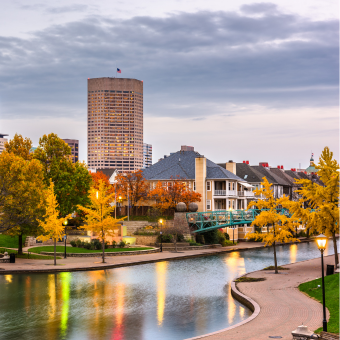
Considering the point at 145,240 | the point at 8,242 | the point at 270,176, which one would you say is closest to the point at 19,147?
the point at 8,242

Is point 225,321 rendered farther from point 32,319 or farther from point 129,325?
point 32,319

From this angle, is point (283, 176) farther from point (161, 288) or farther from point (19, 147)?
point (161, 288)

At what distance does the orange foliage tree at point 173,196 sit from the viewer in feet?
237

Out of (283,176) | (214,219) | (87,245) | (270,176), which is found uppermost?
(283,176)

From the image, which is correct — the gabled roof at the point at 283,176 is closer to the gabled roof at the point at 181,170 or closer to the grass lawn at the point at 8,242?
the gabled roof at the point at 181,170

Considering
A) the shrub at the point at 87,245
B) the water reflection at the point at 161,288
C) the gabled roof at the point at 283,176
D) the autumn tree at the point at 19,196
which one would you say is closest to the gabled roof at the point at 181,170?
the shrub at the point at 87,245

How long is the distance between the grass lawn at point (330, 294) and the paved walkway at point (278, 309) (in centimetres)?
48

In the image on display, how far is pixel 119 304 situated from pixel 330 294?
11.8 m

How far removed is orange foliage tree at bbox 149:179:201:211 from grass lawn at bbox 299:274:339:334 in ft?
141

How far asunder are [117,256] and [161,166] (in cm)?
3732

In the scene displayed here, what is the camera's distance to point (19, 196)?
4378 cm

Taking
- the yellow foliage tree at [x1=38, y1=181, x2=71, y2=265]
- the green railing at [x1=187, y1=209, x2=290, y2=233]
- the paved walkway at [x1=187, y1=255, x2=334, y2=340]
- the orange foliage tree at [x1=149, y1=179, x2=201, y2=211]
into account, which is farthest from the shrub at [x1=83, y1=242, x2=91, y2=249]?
the paved walkway at [x1=187, y1=255, x2=334, y2=340]

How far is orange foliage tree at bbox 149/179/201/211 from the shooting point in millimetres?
72125

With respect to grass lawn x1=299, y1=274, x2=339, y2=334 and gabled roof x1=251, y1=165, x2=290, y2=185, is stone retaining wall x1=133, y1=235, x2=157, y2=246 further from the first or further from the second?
gabled roof x1=251, y1=165, x2=290, y2=185
